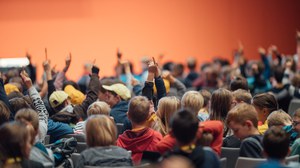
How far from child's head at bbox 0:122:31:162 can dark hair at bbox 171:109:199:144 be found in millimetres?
1034

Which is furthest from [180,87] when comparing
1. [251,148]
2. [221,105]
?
[251,148]

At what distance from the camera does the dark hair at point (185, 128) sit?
189 inches

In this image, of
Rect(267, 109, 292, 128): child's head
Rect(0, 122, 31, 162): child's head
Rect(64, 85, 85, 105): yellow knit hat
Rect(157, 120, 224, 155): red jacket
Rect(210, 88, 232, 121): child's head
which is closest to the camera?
Rect(0, 122, 31, 162): child's head

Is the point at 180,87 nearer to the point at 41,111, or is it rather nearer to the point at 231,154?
the point at 41,111

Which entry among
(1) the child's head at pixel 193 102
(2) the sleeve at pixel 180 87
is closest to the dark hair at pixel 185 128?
(1) the child's head at pixel 193 102

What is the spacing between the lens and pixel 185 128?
481 centimetres

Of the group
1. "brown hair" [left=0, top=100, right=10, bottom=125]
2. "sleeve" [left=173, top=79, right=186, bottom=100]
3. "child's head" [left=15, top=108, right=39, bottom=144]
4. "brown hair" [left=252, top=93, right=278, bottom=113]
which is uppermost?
"child's head" [left=15, top=108, right=39, bottom=144]

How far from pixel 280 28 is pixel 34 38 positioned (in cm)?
654

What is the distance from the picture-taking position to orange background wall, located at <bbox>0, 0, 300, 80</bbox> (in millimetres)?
17797

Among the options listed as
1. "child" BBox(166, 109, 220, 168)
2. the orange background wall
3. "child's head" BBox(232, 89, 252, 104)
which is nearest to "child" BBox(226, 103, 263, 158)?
"child" BBox(166, 109, 220, 168)

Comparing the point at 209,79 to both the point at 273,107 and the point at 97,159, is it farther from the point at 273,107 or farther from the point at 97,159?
the point at 97,159

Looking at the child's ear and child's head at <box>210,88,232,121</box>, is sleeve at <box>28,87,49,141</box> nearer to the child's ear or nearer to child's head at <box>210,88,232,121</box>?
child's head at <box>210,88,232,121</box>

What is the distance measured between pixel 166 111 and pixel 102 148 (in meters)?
1.28

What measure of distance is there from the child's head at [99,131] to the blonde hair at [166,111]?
1189 mm
